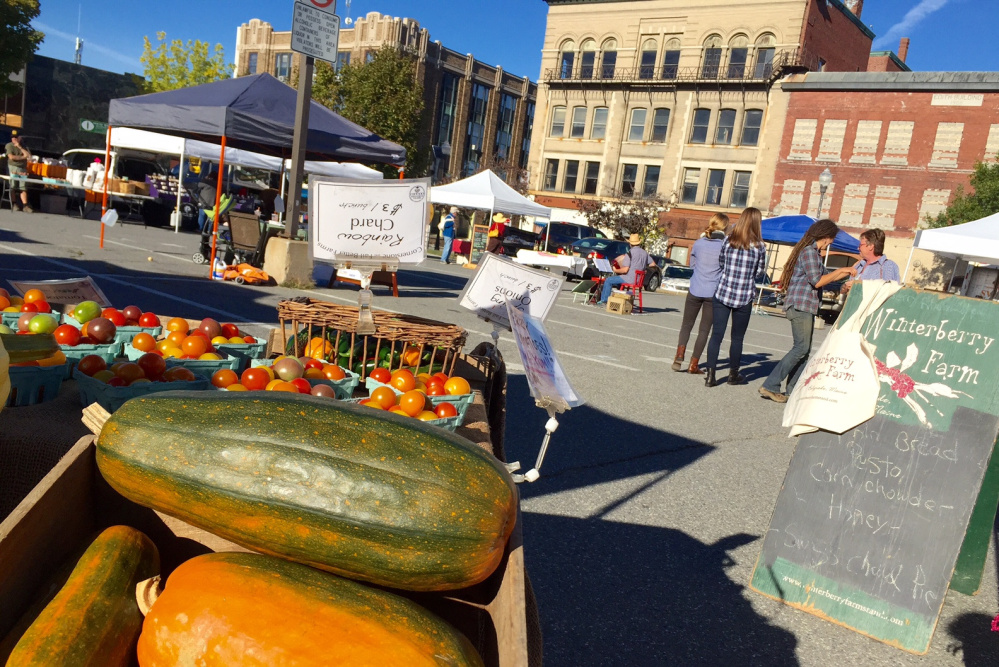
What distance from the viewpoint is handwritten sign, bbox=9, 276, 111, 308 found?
10.7 feet

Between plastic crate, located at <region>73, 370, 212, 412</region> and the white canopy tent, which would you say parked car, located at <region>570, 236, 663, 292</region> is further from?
plastic crate, located at <region>73, 370, 212, 412</region>

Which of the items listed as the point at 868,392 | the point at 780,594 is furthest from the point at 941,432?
the point at 780,594

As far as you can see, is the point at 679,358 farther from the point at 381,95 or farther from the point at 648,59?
the point at 648,59

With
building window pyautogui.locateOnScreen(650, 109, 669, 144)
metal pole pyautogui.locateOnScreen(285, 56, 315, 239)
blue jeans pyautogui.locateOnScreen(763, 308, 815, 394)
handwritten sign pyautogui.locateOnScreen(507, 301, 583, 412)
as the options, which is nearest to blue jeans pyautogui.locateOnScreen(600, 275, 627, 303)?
metal pole pyautogui.locateOnScreen(285, 56, 315, 239)

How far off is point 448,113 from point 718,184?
2826cm

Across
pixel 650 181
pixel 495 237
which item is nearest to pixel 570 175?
pixel 650 181

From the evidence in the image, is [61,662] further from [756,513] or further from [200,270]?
[200,270]

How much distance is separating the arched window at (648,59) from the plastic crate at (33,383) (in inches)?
1767

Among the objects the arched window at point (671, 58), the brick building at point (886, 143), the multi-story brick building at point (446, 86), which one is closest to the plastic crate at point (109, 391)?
the brick building at point (886, 143)

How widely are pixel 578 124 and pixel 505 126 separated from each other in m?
22.0

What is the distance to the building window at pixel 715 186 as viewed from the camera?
131 feet

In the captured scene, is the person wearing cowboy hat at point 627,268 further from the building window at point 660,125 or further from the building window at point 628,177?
the building window at point 660,125

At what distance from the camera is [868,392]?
2.89 metres

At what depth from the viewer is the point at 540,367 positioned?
7.27 ft
